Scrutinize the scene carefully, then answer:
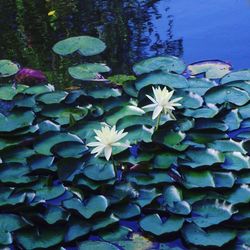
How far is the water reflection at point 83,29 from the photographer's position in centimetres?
293

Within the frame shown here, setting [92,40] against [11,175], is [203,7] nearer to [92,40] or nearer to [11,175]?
[92,40]

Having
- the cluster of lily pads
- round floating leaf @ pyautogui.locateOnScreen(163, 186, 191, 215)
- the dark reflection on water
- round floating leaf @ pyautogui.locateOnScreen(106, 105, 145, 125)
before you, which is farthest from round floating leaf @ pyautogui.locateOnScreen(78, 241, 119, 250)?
the dark reflection on water

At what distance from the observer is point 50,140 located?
2.03m

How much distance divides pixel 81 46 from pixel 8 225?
1.35 m

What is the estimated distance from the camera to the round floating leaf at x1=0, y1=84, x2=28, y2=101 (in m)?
2.45

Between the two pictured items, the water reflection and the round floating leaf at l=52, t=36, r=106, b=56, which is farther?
the water reflection

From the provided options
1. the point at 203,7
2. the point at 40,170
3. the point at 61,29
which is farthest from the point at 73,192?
the point at 203,7

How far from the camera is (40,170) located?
6.29 feet

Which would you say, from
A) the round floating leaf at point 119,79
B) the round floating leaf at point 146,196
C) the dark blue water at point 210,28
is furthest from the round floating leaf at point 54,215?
the dark blue water at point 210,28

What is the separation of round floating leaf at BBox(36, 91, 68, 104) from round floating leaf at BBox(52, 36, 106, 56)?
1.66 ft

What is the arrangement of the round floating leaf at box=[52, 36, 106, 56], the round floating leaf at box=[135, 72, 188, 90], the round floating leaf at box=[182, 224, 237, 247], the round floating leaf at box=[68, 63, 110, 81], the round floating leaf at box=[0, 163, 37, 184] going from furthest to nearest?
1. the round floating leaf at box=[52, 36, 106, 56]
2. the round floating leaf at box=[68, 63, 110, 81]
3. the round floating leaf at box=[135, 72, 188, 90]
4. the round floating leaf at box=[0, 163, 37, 184]
5. the round floating leaf at box=[182, 224, 237, 247]

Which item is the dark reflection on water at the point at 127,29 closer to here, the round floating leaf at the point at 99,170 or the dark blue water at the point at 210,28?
the dark blue water at the point at 210,28

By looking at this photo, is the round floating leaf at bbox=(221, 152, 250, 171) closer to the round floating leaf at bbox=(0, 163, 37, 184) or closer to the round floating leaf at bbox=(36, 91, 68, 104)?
the round floating leaf at bbox=(0, 163, 37, 184)

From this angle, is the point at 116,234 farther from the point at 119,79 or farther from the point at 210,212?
the point at 119,79
